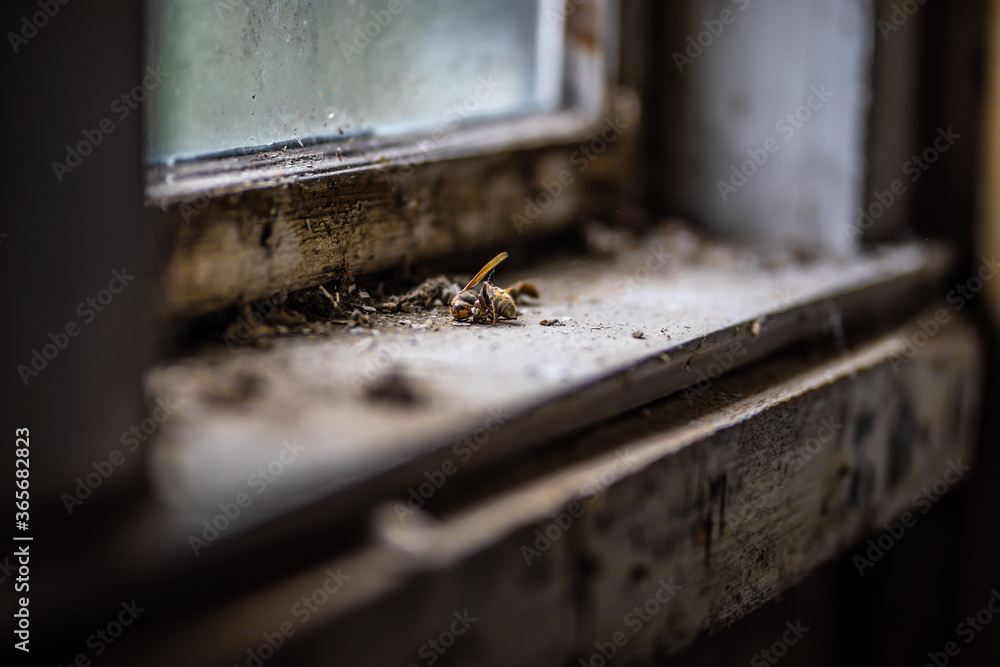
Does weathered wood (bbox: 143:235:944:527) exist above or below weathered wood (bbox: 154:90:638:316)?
below

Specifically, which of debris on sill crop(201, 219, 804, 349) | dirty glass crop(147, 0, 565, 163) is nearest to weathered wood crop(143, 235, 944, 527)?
debris on sill crop(201, 219, 804, 349)

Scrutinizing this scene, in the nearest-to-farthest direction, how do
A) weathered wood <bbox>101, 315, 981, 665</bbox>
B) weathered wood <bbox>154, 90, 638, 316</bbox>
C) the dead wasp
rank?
weathered wood <bbox>101, 315, 981, 665</bbox>, weathered wood <bbox>154, 90, 638, 316</bbox>, the dead wasp

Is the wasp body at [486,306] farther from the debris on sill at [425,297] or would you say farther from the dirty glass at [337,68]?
the dirty glass at [337,68]

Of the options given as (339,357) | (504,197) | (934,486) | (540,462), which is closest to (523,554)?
(540,462)

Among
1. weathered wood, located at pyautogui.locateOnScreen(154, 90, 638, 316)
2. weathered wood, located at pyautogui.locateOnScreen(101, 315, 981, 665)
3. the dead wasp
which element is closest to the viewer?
weathered wood, located at pyautogui.locateOnScreen(101, 315, 981, 665)

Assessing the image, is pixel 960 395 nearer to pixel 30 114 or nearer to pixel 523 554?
pixel 523 554

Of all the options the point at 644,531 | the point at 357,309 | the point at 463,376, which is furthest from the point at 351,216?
the point at 644,531

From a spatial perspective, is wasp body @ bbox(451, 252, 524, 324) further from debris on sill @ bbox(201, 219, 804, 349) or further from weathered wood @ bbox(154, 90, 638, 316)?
weathered wood @ bbox(154, 90, 638, 316)
